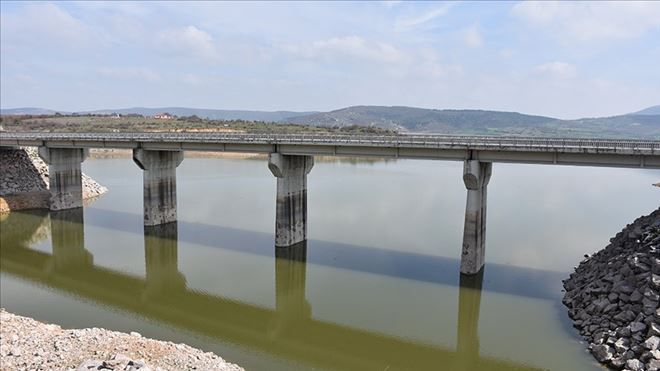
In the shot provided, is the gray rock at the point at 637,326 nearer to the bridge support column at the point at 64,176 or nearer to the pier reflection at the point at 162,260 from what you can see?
the pier reflection at the point at 162,260

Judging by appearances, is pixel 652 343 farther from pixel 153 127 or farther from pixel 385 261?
pixel 153 127

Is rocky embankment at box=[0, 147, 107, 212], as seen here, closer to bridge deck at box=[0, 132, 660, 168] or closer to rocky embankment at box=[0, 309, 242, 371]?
bridge deck at box=[0, 132, 660, 168]

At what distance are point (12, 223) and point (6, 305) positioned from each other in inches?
900

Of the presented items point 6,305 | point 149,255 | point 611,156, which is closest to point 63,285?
point 6,305

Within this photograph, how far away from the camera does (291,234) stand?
3369 centimetres

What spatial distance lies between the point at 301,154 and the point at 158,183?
14029 millimetres

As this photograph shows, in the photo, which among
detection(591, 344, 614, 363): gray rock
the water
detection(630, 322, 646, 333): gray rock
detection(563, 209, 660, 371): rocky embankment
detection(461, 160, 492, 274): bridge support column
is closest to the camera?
detection(563, 209, 660, 371): rocky embankment

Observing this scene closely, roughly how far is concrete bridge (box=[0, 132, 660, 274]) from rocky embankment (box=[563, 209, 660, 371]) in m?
4.26

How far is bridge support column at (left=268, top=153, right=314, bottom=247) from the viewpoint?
109 feet

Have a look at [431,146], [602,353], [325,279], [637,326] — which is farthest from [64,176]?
[637,326]

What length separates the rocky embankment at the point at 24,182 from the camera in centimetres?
4757

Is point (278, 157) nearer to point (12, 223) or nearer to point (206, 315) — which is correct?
point (206, 315)

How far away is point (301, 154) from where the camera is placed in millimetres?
32938

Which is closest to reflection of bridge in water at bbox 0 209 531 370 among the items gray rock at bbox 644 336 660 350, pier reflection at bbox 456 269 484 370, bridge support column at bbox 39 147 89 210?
pier reflection at bbox 456 269 484 370
